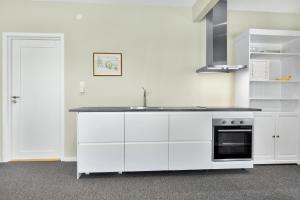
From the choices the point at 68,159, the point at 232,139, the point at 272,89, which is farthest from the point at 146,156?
the point at 272,89

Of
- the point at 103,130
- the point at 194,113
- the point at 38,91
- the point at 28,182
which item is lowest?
the point at 28,182

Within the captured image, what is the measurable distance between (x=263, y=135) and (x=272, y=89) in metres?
0.89

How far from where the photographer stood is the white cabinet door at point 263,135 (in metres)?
3.33

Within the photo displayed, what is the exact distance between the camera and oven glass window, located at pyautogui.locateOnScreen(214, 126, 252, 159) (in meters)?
2.91

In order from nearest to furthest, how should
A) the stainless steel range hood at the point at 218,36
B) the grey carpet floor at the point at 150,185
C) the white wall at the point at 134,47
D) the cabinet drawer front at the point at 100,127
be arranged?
the grey carpet floor at the point at 150,185
the cabinet drawer front at the point at 100,127
the stainless steel range hood at the point at 218,36
the white wall at the point at 134,47

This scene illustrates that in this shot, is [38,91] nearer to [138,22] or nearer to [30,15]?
[30,15]

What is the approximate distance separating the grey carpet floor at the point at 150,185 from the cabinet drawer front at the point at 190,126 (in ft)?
1.72

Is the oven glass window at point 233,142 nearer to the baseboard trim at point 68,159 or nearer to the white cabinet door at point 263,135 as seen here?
the white cabinet door at point 263,135

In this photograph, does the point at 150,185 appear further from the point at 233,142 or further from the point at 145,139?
the point at 233,142

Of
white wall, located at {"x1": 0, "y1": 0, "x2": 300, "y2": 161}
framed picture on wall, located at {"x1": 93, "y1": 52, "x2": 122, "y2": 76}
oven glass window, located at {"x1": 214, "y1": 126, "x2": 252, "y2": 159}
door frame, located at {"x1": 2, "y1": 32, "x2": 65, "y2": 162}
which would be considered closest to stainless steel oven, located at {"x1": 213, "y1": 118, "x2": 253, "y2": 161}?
oven glass window, located at {"x1": 214, "y1": 126, "x2": 252, "y2": 159}

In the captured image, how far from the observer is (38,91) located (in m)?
3.55

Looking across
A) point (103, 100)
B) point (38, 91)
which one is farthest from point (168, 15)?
point (38, 91)

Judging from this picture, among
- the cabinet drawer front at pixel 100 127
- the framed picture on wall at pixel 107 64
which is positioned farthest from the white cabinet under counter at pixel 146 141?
the framed picture on wall at pixel 107 64

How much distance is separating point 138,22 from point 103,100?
1.42 metres
